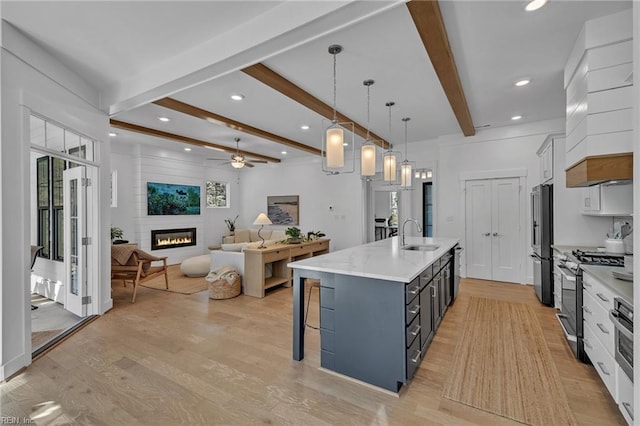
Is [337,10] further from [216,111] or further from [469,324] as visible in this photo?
[469,324]

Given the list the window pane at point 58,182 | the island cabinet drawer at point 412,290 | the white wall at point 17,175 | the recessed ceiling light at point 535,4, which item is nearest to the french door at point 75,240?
the window pane at point 58,182

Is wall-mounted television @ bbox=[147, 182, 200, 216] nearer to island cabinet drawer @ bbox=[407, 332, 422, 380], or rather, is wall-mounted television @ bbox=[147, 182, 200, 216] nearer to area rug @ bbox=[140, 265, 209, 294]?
area rug @ bbox=[140, 265, 209, 294]

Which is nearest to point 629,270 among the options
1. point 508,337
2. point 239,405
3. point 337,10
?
point 508,337

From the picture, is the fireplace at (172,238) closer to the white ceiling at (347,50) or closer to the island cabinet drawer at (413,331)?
the white ceiling at (347,50)

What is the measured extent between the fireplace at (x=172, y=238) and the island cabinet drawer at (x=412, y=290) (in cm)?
642

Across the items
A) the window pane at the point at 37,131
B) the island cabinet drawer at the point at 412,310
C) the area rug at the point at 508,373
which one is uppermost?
the window pane at the point at 37,131

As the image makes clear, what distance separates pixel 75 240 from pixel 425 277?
4.19 m

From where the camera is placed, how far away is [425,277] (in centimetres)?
252

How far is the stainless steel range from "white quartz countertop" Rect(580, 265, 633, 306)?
151 mm

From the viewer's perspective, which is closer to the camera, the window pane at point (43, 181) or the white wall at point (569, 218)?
the white wall at point (569, 218)

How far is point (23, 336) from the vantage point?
2451 millimetres

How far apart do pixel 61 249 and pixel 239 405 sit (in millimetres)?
3534

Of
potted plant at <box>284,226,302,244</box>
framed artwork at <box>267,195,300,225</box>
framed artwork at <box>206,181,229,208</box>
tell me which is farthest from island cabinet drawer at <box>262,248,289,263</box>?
framed artwork at <box>206,181,229,208</box>

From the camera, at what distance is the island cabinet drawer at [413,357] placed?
2.08m
